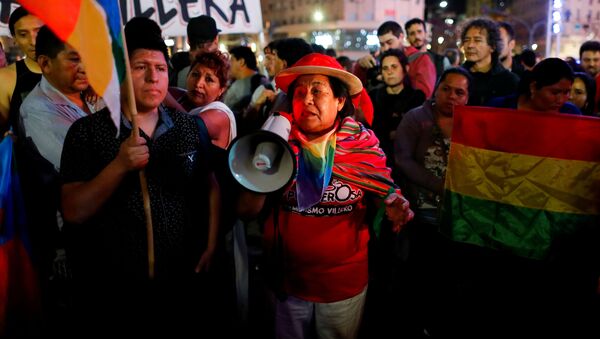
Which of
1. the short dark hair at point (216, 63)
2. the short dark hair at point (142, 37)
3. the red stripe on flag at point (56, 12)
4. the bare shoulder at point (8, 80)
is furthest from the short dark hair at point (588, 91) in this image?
the bare shoulder at point (8, 80)

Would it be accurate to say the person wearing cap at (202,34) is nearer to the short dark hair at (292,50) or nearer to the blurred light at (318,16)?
the short dark hair at (292,50)

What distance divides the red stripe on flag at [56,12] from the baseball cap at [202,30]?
373cm

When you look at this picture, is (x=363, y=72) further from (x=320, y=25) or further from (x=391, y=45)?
(x=320, y=25)

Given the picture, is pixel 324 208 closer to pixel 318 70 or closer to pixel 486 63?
pixel 318 70

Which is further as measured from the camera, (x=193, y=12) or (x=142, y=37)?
(x=193, y=12)

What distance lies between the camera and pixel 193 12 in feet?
19.8

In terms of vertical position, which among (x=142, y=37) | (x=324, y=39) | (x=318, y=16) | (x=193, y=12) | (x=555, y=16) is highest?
(x=318, y=16)

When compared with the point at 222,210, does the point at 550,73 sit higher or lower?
higher

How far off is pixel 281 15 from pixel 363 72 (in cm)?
8577

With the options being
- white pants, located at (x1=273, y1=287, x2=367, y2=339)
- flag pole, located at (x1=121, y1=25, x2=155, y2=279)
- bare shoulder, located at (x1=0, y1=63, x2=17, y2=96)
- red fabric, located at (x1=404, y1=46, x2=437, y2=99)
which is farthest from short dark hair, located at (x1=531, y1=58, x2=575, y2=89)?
bare shoulder, located at (x1=0, y1=63, x2=17, y2=96)

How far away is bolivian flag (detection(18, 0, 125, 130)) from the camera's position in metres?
1.63

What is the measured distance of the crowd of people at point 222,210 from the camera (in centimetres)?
222

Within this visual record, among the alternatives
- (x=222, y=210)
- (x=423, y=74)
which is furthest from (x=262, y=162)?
(x=423, y=74)

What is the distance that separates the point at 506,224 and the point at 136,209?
2.26 m
